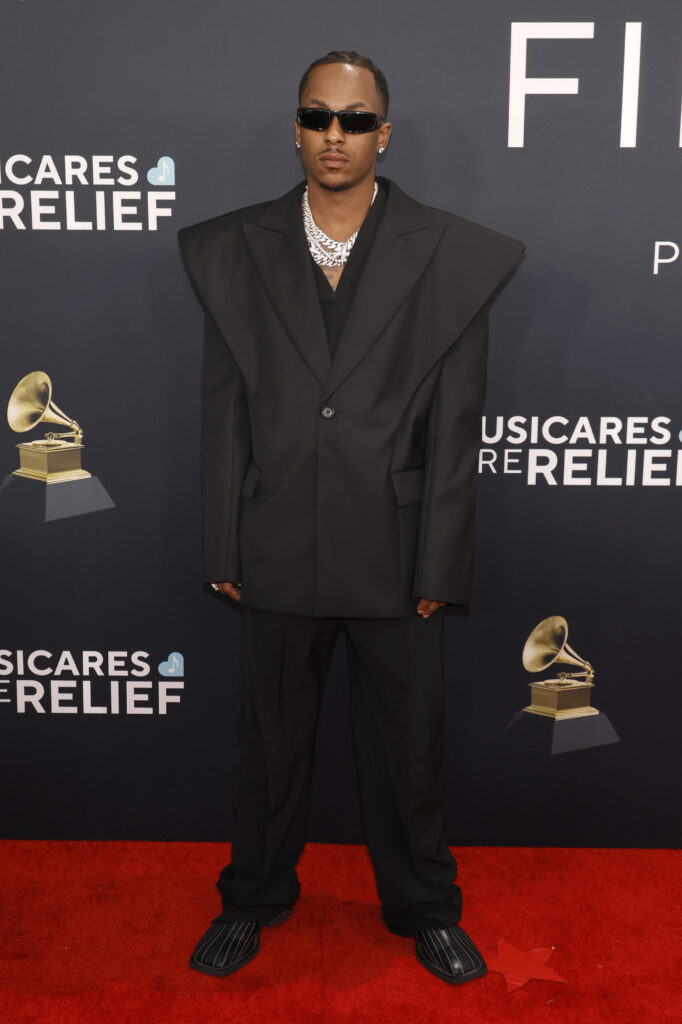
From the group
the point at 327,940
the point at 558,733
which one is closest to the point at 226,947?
the point at 327,940

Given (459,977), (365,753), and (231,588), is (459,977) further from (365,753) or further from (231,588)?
(231,588)

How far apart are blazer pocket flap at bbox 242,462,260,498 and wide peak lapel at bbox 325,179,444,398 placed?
10.1 inches

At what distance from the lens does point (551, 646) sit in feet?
9.07

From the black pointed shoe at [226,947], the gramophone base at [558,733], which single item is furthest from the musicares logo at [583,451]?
the black pointed shoe at [226,947]

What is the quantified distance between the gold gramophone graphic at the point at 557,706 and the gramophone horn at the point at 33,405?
4.59 feet

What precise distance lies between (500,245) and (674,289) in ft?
1.93

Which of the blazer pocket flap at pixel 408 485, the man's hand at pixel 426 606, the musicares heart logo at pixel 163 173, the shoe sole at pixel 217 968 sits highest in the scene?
the musicares heart logo at pixel 163 173

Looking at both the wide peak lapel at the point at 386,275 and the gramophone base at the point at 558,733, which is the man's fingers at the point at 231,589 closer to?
the wide peak lapel at the point at 386,275

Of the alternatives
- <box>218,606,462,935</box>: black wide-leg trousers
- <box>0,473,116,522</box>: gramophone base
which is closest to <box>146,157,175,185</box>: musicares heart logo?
<box>0,473,116,522</box>: gramophone base

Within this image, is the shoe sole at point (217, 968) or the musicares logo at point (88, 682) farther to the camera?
the musicares logo at point (88, 682)

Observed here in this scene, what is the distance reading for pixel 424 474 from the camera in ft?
7.25

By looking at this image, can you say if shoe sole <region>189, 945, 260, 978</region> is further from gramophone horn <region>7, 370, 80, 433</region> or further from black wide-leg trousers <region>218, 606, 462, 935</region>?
gramophone horn <region>7, 370, 80, 433</region>

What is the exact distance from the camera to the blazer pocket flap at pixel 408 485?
7.07 feet

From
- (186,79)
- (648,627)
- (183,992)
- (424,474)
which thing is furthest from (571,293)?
(183,992)
